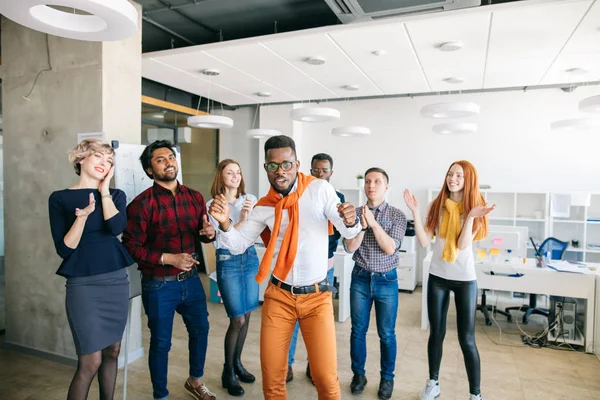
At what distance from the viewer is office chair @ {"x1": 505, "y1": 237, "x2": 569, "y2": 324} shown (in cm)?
518

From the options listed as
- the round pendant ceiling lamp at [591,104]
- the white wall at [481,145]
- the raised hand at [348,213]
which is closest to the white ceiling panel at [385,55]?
the white wall at [481,145]

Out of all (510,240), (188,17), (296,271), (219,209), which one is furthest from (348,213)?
(188,17)

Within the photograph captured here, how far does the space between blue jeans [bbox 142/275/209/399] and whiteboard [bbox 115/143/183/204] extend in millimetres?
893

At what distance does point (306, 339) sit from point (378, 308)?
3.43 ft

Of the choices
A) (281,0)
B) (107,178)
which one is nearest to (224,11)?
(281,0)

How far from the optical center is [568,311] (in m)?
4.48

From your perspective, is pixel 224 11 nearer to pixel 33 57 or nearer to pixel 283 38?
pixel 283 38

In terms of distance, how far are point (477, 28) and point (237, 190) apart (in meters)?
2.75

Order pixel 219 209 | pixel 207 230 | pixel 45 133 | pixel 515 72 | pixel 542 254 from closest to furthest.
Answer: pixel 219 209 < pixel 207 230 < pixel 45 133 < pixel 542 254 < pixel 515 72

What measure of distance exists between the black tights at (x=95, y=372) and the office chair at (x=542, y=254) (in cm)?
468

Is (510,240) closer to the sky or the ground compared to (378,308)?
closer to the sky

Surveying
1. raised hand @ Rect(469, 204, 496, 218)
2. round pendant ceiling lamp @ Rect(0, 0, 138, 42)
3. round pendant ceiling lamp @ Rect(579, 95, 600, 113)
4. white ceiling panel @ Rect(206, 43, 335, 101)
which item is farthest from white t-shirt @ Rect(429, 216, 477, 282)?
white ceiling panel @ Rect(206, 43, 335, 101)

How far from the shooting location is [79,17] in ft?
7.30

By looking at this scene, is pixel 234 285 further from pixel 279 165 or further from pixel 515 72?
pixel 515 72
